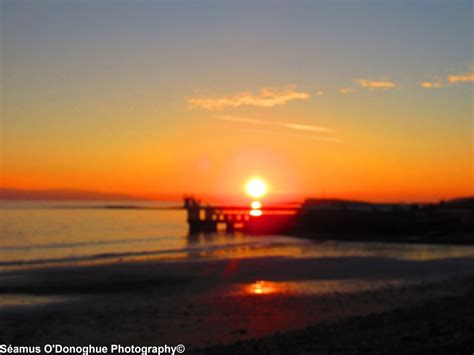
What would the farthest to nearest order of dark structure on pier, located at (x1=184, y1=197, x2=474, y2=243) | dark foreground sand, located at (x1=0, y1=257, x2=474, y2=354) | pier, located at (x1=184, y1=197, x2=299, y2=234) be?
1. pier, located at (x1=184, y1=197, x2=299, y2=234)
2. dark structure on pier, located at (x1=184, y1=197, x2=474, y2=243)
3. dark foreground sand, located at (x1=0, y1=257, x2=474, y2=354)

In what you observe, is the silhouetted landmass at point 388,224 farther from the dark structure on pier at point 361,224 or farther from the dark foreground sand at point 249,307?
Answer: the dark foreground sand at point 249,307

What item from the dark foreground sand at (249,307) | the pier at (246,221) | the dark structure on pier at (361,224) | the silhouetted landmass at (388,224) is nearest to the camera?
the dark foreground sand at (249,307)

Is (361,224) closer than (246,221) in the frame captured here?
Yes

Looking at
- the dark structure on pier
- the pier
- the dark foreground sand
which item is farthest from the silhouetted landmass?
the dark foreground sand

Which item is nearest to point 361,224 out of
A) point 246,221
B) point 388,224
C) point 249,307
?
point 388,224

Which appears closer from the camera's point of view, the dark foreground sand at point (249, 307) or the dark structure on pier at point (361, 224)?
the dark foreground sand at point (249, 307)

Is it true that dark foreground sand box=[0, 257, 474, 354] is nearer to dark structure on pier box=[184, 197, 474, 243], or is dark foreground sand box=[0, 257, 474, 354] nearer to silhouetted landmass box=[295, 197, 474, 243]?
silhouetted landmass box=[295, 197, 474, 243]

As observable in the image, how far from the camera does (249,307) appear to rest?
583 inches

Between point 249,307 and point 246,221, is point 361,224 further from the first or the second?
point 249,307

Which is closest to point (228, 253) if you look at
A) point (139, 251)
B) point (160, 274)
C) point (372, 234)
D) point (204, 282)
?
point (139, 251)

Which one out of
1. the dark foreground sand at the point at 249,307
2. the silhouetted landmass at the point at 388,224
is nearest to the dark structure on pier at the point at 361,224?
the silhouetted landmass at the point at 388,224

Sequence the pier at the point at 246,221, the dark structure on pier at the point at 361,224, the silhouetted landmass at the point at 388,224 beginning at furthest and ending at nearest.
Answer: the pier at the point at 246,221
the dark structure on pier at the point at 361,224
the silhouetted landmass at the point at 388,224

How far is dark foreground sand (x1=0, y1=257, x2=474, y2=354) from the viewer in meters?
9.98

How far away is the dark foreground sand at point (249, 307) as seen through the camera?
9.98m
